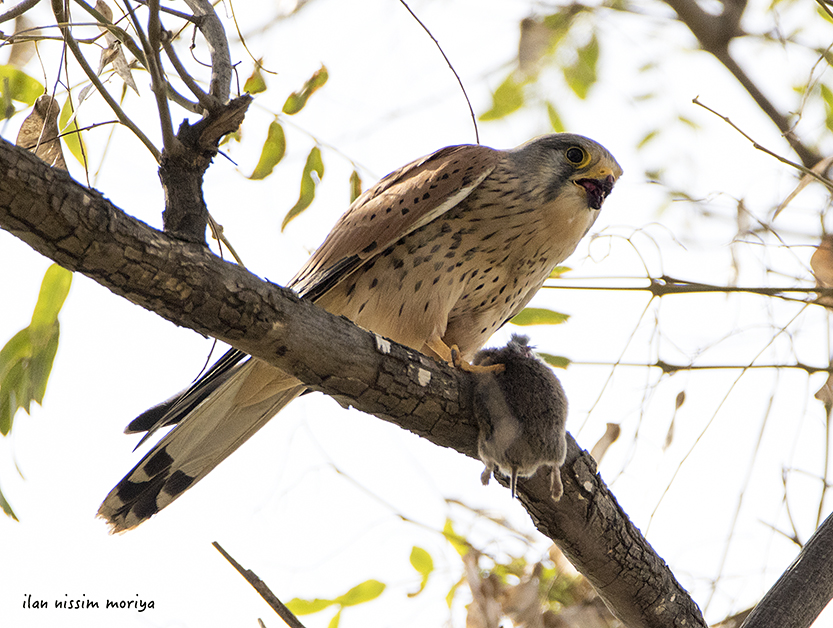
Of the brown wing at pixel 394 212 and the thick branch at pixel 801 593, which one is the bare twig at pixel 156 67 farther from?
the thick branch at pixel 801 593

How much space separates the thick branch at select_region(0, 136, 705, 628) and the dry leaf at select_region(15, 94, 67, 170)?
49 cm

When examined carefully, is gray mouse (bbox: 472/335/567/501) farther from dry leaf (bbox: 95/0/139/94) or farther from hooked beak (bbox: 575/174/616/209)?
dry leaf (bbox: 95/0/139/94)

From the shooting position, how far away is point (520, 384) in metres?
2.11

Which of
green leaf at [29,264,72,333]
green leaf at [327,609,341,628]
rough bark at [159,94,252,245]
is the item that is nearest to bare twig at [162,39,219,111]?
Result: rough bark at [159,94,252,245]

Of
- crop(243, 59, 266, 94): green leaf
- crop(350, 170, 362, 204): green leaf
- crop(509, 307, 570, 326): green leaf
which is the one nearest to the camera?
crop(243, 59, 266, 94): green leaf

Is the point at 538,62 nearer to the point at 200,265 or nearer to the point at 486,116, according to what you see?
the point at 486,116

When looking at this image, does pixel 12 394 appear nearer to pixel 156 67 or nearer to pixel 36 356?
pixel 36 356

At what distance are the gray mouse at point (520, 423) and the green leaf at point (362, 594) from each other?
1.08 metres

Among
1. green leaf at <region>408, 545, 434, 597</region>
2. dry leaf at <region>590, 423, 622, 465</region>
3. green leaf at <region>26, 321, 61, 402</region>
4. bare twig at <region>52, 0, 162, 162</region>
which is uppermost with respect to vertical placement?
bare twig at <region>52, 0, 162, 162</region>

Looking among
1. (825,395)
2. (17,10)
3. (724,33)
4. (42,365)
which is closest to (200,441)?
(42,365)

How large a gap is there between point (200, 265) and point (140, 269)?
113mm

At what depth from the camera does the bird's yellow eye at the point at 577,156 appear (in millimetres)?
2852

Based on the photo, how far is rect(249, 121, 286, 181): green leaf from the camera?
8.11 ft

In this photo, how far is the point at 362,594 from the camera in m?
2.91
